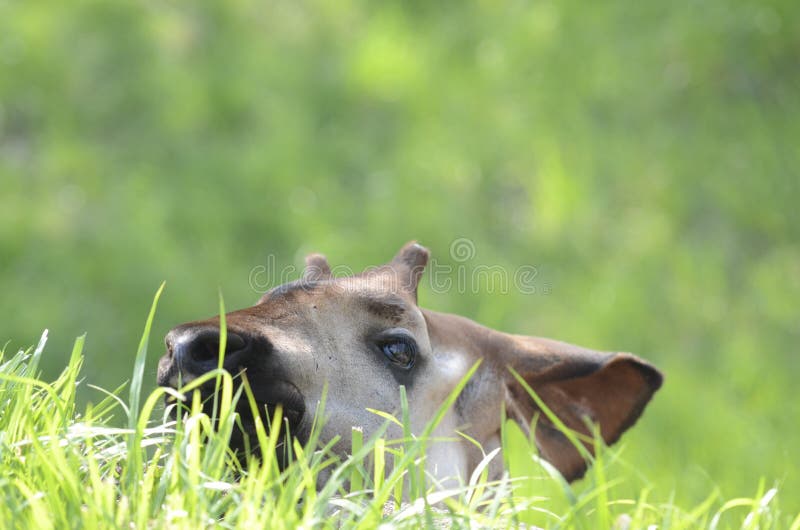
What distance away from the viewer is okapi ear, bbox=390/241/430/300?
13.9ft

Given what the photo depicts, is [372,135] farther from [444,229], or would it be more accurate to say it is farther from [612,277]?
[612,277]

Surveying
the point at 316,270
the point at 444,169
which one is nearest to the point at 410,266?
the point at 316,270

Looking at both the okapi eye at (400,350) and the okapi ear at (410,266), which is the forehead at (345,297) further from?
the okapi ear at (410,266)

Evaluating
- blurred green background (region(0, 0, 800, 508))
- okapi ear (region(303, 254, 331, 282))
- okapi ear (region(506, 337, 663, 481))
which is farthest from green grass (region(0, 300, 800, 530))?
blurred green background (region(0, 0, 800, 508))

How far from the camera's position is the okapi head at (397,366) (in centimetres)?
336

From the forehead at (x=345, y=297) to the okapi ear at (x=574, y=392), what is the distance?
2.28ft

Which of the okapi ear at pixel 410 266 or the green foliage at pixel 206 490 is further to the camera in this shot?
the okapi ear at pixel 410 266

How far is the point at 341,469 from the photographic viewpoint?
2678mm

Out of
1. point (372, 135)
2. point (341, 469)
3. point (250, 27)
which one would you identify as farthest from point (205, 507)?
point (250, 27)

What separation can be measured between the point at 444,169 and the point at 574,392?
3918 millimetres

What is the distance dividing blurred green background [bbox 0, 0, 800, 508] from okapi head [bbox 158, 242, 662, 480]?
270cm

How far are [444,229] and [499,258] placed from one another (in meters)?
0.42

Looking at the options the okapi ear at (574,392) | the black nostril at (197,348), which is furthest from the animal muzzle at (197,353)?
the okapi ear at (574,392)

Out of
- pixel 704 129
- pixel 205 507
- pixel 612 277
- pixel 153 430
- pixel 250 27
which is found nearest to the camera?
pixel 205 507
